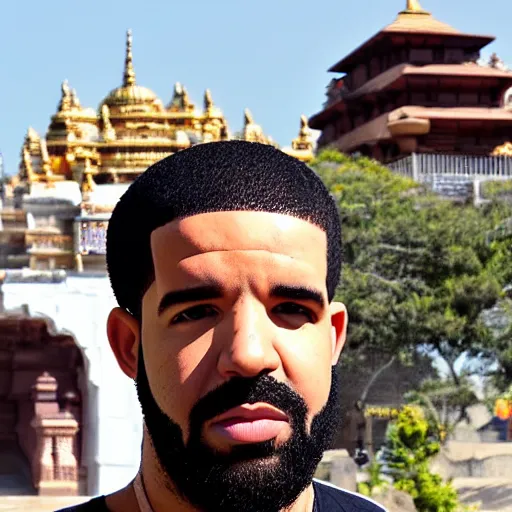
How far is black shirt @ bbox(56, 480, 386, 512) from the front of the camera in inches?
109

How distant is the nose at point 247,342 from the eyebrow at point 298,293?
4cm

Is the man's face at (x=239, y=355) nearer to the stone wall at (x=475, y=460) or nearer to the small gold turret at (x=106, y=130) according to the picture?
the small gold turret at (x=106, y=130)

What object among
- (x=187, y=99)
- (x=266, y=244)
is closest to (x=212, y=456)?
(x=266, y=244)

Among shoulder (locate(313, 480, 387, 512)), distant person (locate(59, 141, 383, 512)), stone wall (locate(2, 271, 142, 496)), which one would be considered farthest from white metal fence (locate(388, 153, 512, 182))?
distant person (locate(59, 141, 383, 512))

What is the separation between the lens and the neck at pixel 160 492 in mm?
2611

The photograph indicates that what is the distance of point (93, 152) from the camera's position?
14969mm

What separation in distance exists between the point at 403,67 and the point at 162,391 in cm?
3191

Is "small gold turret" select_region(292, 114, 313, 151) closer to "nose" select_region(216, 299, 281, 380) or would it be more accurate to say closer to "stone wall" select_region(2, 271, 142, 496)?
"stone wall" select_region(2, 271, 142, 496)

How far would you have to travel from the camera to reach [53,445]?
13258 millimetres

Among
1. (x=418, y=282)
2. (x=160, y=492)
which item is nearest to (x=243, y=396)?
(x=160, y=492)

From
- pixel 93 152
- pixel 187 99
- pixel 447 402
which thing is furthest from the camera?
pixel 447 402

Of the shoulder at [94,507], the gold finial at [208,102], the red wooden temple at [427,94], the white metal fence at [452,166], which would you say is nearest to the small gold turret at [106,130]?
the gold finial at [208,102]

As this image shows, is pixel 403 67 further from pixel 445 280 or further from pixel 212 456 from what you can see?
pixel 212 456

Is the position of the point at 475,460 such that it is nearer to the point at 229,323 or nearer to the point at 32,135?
the point at 32,135
